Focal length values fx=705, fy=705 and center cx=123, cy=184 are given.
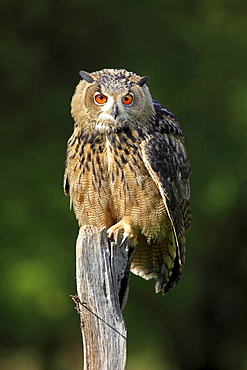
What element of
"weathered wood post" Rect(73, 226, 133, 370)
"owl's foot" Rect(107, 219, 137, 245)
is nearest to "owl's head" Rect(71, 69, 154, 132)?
"owl's foot" Rect(107, 219, 137, 245)

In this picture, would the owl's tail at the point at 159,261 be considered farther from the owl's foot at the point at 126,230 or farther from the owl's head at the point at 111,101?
the owl's head at the point at 111,101

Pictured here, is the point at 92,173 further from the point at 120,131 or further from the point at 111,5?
the point at 111,5

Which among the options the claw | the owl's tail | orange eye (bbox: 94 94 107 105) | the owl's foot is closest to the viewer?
the claw

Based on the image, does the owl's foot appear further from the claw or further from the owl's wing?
the owl's wing

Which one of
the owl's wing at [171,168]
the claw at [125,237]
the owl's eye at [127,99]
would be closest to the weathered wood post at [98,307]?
the claw at [125,237]

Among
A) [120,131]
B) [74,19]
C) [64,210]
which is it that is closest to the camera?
[120,131]

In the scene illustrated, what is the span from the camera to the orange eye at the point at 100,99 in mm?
3646

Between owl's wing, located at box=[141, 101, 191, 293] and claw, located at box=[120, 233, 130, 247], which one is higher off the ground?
owl's wing, located at box=[141, 101, 191, 293]

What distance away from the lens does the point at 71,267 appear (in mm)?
7906

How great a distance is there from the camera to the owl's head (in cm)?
363

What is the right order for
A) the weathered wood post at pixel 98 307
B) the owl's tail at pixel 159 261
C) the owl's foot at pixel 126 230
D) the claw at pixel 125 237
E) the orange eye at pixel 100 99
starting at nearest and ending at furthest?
1. the weathered wood post at pixel 98 307
2. the claw at pixel 125 237
3. the orange eye at pixel 100 99
4. the owl's foot at pixel 126 230
5. the owl's tail at pixel 159 261
